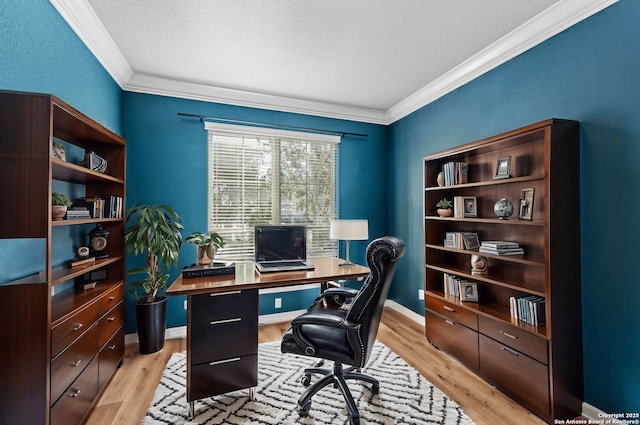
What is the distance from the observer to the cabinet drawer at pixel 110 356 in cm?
198

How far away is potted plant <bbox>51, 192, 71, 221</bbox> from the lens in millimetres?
1576

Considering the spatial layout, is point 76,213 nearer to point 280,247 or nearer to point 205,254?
point 205,254

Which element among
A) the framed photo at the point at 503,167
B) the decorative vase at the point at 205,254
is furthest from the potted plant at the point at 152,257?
the framed photo at the point at 503,167

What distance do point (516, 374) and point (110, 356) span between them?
9.66 ft

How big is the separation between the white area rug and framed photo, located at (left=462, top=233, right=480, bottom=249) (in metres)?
1.19

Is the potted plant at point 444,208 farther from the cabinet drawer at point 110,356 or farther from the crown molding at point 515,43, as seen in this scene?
the cabinet drawer at point 110,356

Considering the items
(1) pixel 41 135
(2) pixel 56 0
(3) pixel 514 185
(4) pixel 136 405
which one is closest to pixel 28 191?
(1) pixel 41 135

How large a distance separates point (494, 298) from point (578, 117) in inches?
60.2

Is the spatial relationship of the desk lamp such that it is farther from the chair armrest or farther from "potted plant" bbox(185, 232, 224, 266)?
"potted plant" bbox(185, 232, 224, 266)

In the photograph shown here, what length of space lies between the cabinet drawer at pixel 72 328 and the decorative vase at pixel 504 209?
2.91m

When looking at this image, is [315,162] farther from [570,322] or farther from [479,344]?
[570,322]

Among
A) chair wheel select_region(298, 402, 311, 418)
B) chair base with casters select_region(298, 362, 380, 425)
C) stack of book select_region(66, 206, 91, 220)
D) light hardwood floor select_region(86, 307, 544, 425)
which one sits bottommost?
light hardwood floor select_region(86, 307, 544, 425)

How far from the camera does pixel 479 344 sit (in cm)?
229

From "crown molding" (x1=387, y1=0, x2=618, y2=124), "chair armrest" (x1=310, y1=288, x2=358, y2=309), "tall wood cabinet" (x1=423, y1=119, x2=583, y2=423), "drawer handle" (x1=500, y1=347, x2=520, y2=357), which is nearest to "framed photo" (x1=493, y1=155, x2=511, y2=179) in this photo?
"tall wood cabinet" (x1=423, y1=119, x2=583, y2=423)
